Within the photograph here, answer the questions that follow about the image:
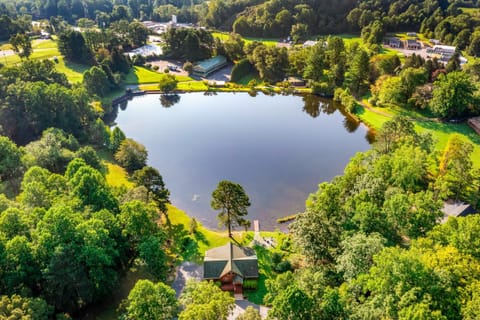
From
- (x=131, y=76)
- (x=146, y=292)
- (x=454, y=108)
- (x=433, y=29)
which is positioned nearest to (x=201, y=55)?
(x=131, y=76)

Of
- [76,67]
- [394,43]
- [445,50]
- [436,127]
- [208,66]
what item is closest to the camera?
[436,127]

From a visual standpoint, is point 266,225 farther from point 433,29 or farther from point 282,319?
point 433,29

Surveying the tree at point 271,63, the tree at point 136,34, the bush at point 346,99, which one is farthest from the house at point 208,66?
the bush at point 346,99

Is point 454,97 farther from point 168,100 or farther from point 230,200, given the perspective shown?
point 168,100

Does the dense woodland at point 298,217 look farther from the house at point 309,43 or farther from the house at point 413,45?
the house at point 413,45

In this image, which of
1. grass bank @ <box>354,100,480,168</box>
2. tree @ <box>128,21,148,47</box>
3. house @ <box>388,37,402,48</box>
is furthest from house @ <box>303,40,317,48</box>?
tree @ <box>128,21,148,47</box>

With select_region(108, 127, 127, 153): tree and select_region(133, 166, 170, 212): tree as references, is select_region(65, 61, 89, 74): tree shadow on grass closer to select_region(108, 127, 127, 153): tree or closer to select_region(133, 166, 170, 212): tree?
select_region(108, 127, 127, 153): tree

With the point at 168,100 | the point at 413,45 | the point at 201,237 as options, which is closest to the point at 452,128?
the point at 201,237
